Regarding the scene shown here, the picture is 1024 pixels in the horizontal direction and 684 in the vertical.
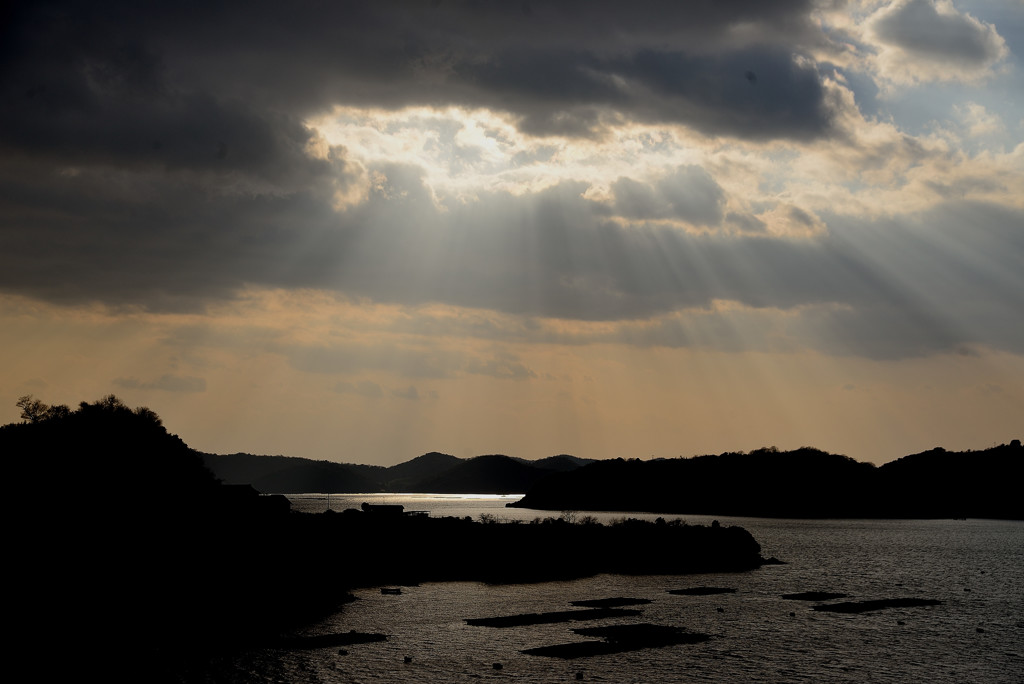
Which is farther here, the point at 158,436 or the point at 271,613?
the point at 158,436

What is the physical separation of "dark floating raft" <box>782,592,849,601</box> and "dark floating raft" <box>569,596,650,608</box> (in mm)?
18966

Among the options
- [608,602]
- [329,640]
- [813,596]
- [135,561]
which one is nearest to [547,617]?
[608,602]

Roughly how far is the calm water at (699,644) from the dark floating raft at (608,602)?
6.76 ft

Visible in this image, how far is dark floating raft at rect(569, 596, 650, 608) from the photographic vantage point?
3441 inches

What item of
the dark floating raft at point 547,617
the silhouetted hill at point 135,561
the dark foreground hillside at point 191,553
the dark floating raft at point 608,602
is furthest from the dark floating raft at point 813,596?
the silhouetted hill at point 135,561

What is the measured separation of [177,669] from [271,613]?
25.3m

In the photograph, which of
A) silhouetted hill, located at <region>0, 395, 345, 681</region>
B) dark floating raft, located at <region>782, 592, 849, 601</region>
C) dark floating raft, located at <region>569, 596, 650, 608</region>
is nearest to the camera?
silhouetted hill, located at <region>0, 395, 345, 681</region>

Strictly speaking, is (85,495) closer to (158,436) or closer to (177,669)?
(177,669)

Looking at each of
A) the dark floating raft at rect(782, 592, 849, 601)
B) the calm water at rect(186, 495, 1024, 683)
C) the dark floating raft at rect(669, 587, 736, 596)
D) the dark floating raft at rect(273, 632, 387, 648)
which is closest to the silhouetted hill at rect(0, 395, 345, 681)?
the dark floating raft at rect(273, 632, 387, 648)

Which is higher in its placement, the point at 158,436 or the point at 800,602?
the point at 158,436

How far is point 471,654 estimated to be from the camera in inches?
2426

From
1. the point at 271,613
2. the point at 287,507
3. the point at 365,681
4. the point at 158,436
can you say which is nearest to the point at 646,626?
the point at 365,681

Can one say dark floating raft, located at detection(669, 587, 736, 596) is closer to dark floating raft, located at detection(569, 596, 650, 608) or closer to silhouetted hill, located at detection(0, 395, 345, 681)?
dark floating raft, located at detection(569, 596, 650, 608)

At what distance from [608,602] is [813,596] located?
2666cm
